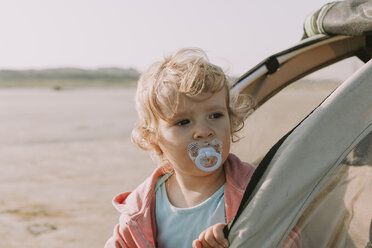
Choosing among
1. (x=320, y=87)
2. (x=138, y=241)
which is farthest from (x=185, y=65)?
(x=320, y=87)

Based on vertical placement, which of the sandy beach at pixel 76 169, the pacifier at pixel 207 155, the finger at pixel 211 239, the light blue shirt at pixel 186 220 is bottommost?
the sandy beach at pixel 76 169

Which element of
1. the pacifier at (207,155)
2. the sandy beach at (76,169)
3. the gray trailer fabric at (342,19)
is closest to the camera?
the pacifier at (207,155)

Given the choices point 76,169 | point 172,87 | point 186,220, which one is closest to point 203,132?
point 172,87

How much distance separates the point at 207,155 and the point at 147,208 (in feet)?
1.18

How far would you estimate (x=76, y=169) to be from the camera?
213 inches

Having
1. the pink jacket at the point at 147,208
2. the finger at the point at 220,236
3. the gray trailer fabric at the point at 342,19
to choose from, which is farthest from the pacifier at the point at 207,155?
the gray trailer fabric at the point at 342,19

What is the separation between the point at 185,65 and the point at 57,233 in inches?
84.5

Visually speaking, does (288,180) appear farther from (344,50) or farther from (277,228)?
Result: (344,50)

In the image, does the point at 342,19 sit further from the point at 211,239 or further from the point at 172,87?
the point at 211,239

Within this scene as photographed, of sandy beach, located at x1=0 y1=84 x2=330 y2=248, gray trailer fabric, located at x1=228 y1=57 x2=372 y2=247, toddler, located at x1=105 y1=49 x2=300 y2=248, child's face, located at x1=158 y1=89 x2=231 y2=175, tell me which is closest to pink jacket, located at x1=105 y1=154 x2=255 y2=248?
toddler, located at x1=105 y1=49 x2=300 y2=248

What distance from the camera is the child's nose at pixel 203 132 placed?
64.3 inches

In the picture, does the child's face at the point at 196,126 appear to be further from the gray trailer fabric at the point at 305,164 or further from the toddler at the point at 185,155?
the gray trailer fabric at the point at 305,164

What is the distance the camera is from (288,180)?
1.30 meters

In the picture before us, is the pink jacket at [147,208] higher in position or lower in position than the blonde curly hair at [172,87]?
lower
